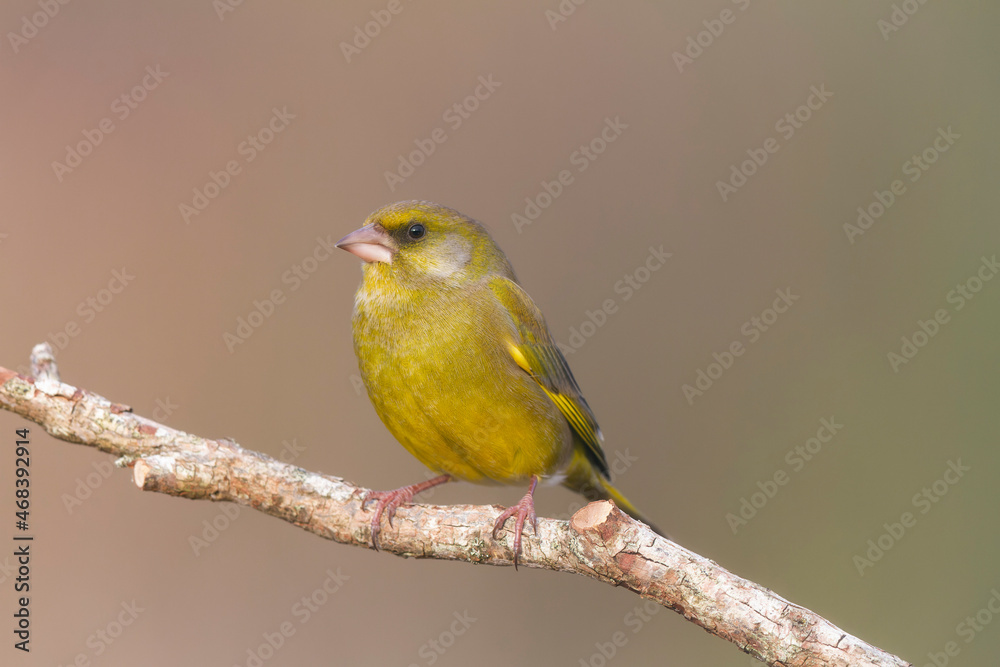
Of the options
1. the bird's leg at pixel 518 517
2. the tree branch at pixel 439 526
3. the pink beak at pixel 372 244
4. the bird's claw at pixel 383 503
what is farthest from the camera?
the pink beak at pixel 372 244

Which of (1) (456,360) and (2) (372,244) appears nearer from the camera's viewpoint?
(1) (456,360)

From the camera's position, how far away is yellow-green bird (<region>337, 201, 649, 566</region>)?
12.5 feet

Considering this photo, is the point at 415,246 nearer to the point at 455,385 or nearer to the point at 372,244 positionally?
the point at 372,244

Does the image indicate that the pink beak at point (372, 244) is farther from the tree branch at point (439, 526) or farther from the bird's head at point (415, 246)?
the tree branch at point (439, 526)

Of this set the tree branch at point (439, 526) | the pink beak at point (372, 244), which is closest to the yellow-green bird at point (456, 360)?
the pink beak at point (372, 244)

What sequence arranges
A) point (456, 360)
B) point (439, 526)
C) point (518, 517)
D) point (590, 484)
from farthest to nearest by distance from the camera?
point (590, 484)
point (456, 360)
point (439, 526)
point (518, 517)

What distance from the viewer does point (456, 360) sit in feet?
12.5

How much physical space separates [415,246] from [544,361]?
0.90 m

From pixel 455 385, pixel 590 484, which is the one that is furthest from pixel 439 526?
pixel 590 484

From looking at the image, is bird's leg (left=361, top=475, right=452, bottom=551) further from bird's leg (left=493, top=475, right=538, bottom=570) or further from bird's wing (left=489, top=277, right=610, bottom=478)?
bird's wing (left=489, top=277, right=610, bottom=478)

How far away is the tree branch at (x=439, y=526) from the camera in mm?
2922

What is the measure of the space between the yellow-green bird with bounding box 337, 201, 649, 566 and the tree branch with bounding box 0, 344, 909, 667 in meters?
0.15

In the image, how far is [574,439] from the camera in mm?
4375

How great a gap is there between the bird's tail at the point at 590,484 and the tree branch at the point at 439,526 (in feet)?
2.92
